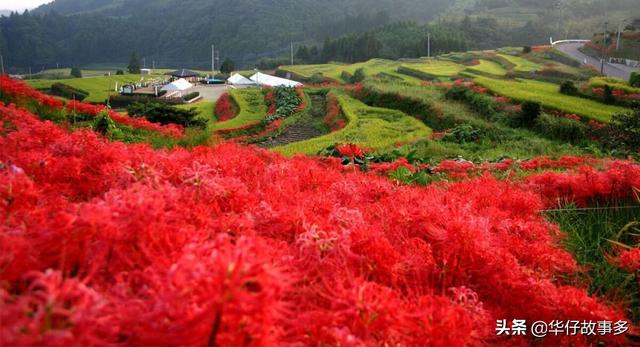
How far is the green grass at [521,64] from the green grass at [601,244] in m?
40.3

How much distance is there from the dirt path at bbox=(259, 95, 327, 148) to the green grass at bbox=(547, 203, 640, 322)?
15095 mm

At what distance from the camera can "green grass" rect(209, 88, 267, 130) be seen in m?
23.3

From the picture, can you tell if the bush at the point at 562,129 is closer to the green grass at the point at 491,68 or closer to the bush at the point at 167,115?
the bush at the point at 167,115

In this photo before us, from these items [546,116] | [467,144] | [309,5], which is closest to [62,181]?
[467,144]

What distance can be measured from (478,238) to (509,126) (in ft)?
58.4

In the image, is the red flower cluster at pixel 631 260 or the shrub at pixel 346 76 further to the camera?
the shrub at pixel 346 76

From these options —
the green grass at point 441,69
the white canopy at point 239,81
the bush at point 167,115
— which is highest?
the green grass at point 441,69

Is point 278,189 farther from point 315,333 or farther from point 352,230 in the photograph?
point 315,333

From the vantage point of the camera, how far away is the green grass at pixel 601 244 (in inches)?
119

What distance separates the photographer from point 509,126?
18.6 meters

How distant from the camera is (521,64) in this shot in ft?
150

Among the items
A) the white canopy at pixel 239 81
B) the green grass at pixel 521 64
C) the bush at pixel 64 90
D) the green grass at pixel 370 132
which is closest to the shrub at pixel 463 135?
the green grass at pixel 370 132

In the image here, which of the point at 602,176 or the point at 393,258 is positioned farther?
the point at 602,176

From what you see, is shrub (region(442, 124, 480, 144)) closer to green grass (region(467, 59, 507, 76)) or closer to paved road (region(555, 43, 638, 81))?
paved road (region(555, 43, 638, 81))
